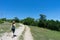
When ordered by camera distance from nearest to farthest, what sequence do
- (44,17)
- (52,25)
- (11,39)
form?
→ 1. (11,39)
2. (52,25)
3. (44,17)

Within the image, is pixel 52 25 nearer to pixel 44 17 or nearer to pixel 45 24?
pixel 45 24

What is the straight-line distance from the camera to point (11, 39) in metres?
29.0

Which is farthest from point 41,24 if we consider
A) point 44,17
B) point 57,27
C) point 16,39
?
point 16,39

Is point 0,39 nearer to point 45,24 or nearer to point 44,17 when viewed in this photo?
point 45,24

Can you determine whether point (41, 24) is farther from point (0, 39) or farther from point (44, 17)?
point (0, 39)

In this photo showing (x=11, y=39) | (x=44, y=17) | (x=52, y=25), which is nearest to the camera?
(x=11, y=39)

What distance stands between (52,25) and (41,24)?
8.10 m

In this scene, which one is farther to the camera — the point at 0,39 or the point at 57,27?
the point at 57,27

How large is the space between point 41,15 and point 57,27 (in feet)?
163

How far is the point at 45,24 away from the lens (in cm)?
10869

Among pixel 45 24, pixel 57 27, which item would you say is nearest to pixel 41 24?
pixel 45 24

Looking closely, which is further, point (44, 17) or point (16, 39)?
point (44, 17)

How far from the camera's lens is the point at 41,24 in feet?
A: 361

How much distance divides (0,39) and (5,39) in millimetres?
774
